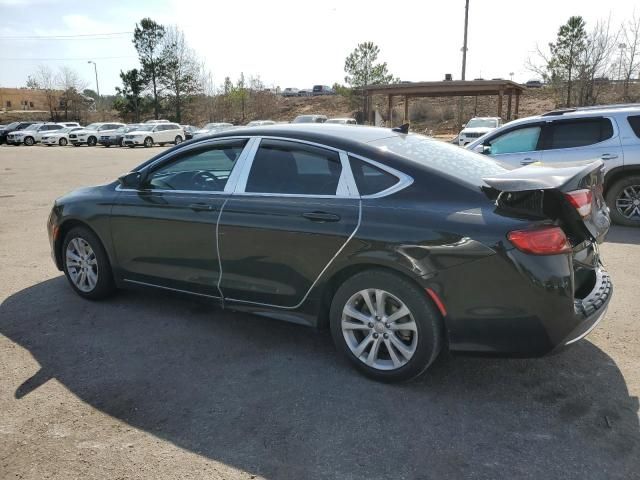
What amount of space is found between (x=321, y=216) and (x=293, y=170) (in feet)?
1.66

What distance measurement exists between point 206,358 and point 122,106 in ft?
205

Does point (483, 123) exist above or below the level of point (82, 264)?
above

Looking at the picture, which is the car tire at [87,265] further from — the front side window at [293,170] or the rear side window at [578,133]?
the rear side window at [578,133]

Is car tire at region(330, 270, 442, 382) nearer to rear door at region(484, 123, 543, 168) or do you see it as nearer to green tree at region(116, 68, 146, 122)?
rear door at region(484, 123, 543, 168)

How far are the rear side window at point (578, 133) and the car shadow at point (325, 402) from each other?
5.05 metres

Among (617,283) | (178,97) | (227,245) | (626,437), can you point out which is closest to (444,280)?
(626,437)

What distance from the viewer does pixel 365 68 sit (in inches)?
2153

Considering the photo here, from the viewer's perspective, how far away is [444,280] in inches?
123

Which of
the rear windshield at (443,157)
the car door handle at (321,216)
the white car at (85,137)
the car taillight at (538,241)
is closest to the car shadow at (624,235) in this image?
the rear windshield at (443,157)

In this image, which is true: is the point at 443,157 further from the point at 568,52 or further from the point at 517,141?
the point at 568,52

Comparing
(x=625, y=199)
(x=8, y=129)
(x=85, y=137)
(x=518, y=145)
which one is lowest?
(x=625, y=199)

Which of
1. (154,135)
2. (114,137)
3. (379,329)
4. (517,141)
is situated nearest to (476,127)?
(517,141)

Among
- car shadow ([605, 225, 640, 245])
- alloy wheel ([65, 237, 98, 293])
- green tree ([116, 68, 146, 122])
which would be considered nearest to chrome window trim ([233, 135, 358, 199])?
alloy wheel ([65, 237, 98, 293])

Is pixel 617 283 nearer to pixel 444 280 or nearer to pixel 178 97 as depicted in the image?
pixel 444 280
